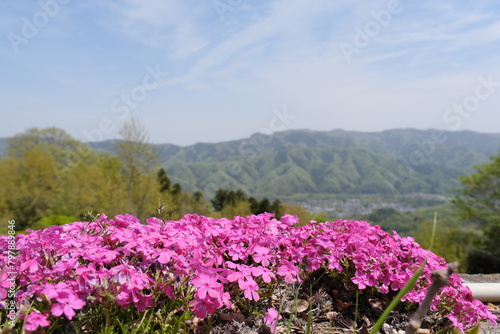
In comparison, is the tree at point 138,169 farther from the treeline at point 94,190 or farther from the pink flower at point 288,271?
the pink flower at point 288,271

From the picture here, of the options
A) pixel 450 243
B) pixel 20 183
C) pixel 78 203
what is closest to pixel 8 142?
pixel 20 183

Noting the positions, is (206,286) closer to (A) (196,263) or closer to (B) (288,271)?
(A) (196,263)

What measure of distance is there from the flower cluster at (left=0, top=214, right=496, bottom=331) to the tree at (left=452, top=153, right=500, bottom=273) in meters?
24.8

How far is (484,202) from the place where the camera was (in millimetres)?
24859

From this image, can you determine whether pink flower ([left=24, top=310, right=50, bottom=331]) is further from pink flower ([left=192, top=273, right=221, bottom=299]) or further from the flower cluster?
pink flower ([left=192, top=273, right=221, bottom=299])

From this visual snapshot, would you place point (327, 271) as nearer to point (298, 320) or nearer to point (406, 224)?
point (298, 320)

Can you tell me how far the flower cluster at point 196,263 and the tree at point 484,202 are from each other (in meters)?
24.8

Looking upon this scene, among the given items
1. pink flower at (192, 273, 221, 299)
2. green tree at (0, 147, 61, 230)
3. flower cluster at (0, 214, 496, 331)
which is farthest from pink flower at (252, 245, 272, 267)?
green tree at (0, 147, 61, 230)

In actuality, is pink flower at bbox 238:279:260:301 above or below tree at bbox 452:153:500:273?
above

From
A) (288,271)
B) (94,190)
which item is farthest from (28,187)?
(288,271)

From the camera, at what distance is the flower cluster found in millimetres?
1695

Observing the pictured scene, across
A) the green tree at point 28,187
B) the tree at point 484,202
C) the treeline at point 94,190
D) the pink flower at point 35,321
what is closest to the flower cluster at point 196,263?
the pink flower at point 35,321

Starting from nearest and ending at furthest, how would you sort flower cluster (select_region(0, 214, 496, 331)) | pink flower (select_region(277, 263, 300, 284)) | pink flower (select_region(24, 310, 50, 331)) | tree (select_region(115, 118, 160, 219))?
pink flower (select_region(24, 310, 50, 331)) < flower cluster (select_region(0, 214, 496, 331)) < pink flower (select_region(277, 263, 300, 284)) < tree (select_region(115, 118, 160, 219))

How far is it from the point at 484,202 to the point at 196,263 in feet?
95.3
